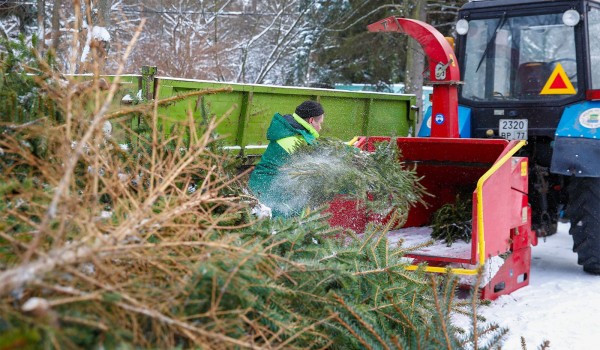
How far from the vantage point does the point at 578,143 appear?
6.65 meters

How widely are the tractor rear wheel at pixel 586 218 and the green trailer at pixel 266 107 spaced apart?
1.84 metres

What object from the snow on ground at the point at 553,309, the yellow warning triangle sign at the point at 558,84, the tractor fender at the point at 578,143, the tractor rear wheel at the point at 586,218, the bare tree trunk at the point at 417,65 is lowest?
the snow on ground at the point at 553,309

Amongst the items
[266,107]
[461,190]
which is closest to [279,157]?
[266,107]

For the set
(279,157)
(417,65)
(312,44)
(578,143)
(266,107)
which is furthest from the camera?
(312,44)

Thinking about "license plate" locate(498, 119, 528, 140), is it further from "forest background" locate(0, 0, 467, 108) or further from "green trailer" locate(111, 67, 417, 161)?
"forest background" locate(0, 0, 467, 108)

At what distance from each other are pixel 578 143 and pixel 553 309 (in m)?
1.71

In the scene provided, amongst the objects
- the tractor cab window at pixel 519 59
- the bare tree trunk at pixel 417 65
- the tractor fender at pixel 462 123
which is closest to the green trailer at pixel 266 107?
the tractor fender at pixel 462 123

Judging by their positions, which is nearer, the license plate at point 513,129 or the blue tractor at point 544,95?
the blue tractor at point 544,95

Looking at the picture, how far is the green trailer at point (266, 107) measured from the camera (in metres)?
6.02

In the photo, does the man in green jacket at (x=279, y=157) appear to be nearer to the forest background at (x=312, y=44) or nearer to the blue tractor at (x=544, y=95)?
the blue tractor at (x=544, y=95)

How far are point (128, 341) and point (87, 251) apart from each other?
0.26 metres

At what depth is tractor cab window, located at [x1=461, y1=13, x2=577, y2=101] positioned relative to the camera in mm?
7199

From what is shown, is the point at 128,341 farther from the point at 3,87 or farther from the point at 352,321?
the point at 3,87

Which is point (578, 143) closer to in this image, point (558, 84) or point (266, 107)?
point (558, 84)
